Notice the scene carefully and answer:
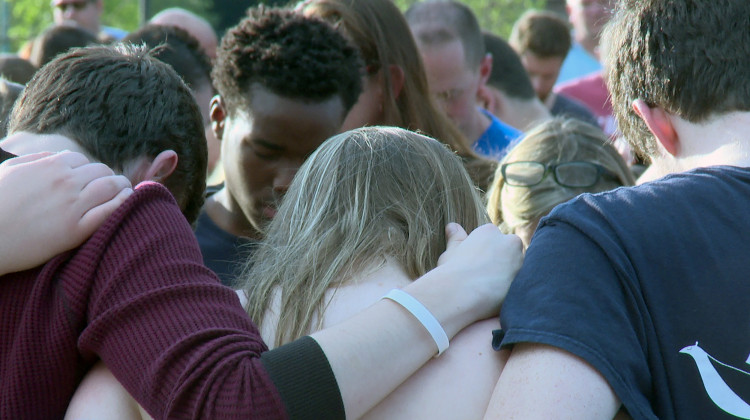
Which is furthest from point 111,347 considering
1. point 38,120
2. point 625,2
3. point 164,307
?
point 625,2

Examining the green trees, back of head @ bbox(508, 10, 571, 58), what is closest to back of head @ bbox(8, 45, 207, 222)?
back of head @ bbox(508, 10, 571, 58)

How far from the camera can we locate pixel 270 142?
331 cm

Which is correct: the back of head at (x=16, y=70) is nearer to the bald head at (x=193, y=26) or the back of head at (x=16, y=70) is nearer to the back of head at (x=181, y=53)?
the back of head at (x=181, y=53)

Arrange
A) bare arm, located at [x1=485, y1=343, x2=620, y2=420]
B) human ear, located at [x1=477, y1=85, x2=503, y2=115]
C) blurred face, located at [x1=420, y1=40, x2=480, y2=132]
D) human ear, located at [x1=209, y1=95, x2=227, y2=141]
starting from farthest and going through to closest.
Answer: human ear, located at [x1=477, y1=85, x2=503, y2=115]
blurred face, located at [x1=420, y1=40, x2=480, y2=132]
human ear, located at [x1=209, y1=95, x2=227, y2=141]
bare arm, located at [x1=485, y1=343, x2=620, y2=420]

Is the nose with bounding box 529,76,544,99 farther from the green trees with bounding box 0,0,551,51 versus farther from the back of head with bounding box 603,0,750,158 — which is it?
the green trees with bounding box 0,0,551,51

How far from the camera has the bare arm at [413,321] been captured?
167 cm

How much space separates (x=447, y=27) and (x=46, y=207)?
385 cm

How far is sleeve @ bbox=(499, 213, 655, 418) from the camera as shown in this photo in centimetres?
160

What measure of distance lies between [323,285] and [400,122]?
2082mm

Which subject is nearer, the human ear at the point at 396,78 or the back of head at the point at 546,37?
the human ear at the point at 396,78

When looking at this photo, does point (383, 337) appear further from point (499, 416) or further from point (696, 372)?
point (696, 372)

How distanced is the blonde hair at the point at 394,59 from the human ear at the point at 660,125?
1.91 meters

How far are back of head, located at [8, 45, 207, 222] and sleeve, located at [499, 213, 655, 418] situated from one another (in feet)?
3.37

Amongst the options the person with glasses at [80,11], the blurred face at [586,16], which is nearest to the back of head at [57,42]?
the person with glasses at [80,11]
